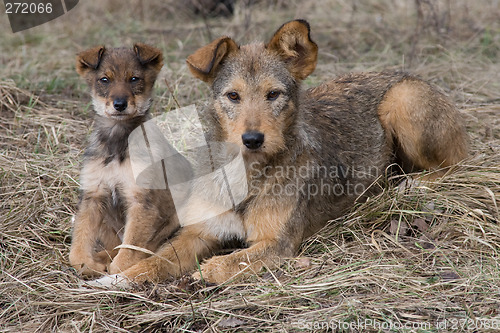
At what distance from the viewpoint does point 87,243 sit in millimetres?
5074

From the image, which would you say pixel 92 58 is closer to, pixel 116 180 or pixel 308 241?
pixel 116 180

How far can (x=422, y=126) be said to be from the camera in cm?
609

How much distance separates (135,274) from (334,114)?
263 centimetres

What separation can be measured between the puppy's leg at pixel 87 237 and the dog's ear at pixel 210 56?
58.1 inches

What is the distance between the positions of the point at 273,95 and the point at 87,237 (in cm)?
201

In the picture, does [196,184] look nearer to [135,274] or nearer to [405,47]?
[135,274]

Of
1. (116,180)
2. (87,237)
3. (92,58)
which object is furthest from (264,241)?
(92,58)

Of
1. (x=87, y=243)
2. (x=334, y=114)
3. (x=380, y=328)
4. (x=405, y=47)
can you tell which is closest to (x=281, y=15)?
(x=405, y=47)

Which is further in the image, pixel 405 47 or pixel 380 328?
pixel 405 47

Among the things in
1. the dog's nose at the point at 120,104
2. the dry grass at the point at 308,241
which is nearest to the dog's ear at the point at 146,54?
the dog's nose at the point at 120,104

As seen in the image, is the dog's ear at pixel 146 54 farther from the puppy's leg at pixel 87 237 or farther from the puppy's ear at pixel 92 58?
the puppy's leg at pixel 87 237

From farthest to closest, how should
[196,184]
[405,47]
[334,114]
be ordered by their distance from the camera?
1. [405,47]
2. [334,114]
3. [196,184]

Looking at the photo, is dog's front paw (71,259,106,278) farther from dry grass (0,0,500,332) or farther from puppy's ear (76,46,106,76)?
puppy's ear (76,46,106,76)

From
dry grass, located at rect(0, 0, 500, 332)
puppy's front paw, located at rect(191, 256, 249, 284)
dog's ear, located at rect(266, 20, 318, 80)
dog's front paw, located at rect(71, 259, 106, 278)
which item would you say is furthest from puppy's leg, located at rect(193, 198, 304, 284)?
dog's ear, located at rect(266, 20, 318, 80)
